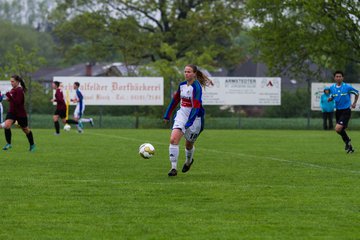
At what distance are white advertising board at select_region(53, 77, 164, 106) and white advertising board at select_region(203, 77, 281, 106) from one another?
7.82 feet

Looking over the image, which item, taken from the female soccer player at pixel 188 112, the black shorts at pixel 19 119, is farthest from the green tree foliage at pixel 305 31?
the female soccer player at pixel 188 112

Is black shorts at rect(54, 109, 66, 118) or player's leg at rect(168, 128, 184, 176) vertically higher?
black shorts at rect(54, 109, 66, 118)

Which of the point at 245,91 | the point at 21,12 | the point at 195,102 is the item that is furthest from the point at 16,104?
the point at 21,12

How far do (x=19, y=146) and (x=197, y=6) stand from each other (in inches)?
1635

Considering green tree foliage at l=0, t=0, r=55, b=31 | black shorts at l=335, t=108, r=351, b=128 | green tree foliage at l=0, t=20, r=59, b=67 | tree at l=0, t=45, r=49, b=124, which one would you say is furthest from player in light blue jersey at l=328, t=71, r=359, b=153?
green tree foliage at l=0, t=0, r=55, b=31

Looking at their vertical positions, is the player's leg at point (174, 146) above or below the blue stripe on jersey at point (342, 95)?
below

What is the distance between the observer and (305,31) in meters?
42.5

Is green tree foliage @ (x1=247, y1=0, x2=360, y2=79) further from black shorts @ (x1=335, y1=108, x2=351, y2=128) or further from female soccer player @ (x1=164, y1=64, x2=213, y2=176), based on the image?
female soccer player @ (x1=164, y1=64, x2=213, y2=176)

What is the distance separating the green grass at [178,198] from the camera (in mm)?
8633

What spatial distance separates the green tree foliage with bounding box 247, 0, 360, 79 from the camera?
40688 millimetres

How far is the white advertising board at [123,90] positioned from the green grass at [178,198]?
2194cm

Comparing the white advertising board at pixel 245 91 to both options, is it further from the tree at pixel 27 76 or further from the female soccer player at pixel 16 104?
the female soccer player at pixel 16 104

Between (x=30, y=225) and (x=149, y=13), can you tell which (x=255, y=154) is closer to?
(x=30, y=225)

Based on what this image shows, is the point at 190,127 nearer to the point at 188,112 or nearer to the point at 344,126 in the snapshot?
the point at 188,112
